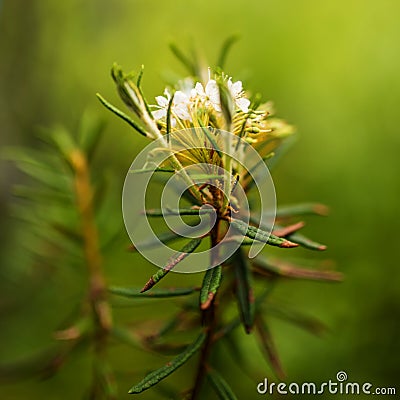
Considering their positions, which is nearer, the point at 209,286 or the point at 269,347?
the point at 209,286

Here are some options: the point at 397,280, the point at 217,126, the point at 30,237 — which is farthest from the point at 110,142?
the point at 217,126

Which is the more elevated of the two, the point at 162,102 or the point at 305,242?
the point at 162,102

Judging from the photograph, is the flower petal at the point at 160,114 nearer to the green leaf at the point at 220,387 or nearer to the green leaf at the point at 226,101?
the green leaf at the point at 226,101

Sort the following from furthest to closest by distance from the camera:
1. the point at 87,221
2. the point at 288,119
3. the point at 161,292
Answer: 1. the point at 288,119
2. the point at 87,221
3. the point at 161,292

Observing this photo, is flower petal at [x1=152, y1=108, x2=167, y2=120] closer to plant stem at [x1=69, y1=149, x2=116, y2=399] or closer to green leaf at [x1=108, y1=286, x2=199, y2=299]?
green leaf at [x1=108, y1=286, x2=199, y2=299]

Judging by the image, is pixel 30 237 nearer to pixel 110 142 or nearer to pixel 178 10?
pixel 110 142

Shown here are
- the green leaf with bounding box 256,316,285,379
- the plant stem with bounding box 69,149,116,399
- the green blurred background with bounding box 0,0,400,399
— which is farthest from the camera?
the green blurred background with bounding box 0,0,400,399

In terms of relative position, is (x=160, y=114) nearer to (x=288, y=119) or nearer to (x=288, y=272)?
(x=288, y=272)

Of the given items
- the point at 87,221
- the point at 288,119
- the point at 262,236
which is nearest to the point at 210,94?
the point at 262,236

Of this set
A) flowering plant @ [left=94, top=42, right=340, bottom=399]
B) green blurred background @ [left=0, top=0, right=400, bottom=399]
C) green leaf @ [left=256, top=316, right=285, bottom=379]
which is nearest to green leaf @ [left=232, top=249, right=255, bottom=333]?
flowering plant @ [left=94, top=42, right=340, bottom=399]
